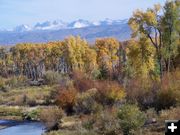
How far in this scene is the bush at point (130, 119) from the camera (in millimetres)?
27922

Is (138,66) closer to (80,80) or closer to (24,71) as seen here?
(80,80)

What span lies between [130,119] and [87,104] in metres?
Answer: 22.7

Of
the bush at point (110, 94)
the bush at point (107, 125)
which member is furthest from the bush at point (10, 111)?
the bush at point (107, 125)

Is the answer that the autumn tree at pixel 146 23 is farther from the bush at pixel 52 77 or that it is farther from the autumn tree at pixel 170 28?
the bush at pixel 52 77

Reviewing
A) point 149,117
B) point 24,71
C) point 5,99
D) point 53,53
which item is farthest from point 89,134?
point 24,71

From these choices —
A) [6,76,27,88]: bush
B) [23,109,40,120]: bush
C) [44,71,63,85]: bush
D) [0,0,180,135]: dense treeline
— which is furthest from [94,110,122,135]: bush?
[6,76,27,88]: bush

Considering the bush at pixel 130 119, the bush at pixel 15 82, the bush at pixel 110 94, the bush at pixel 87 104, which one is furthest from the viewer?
the bush at pixel 15 82

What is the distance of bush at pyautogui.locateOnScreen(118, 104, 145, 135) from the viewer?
91.6ft

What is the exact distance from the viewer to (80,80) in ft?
218

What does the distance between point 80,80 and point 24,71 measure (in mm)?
70622

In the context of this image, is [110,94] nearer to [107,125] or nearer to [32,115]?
[107,125]

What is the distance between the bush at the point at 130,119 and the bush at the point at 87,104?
18.6m

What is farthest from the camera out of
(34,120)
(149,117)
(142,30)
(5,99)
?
(5,99)

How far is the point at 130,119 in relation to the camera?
1105 inches
